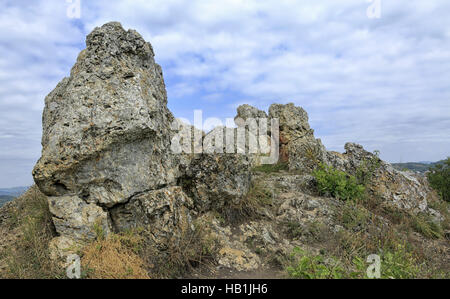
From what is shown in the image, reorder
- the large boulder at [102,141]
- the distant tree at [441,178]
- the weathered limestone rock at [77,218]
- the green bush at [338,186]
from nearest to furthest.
→ the weathered limestone rock at [77,218], the large boulder at [102,141], the green bush at [338,186], the distant tree at [441,178]

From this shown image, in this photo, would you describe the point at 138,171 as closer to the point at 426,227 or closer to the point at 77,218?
the point at 77,218

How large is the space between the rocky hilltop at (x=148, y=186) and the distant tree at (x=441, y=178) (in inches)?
508

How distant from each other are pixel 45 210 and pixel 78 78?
285cm

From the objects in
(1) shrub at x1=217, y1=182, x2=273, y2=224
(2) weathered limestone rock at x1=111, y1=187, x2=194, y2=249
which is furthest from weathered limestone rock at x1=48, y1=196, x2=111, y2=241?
(1) shrub at x1=217, y1=182, x2=273, y2=224

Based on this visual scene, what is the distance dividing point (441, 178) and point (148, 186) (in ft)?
70.1

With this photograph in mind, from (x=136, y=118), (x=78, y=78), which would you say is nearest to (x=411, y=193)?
(x=136, y=118)

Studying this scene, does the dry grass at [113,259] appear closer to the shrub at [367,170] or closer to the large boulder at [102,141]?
the large boulder at [102,141]

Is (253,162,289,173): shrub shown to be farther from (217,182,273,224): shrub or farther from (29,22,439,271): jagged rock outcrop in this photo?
(217,182,273,224): shrub

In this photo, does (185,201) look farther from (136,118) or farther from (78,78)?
(78,78)

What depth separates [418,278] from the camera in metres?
5.03

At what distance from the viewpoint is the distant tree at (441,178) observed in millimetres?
18589

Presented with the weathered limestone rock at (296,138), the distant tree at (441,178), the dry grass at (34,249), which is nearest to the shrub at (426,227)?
the weathered limestone rock at (296,138)

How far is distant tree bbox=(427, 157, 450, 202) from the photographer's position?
18589 mm
